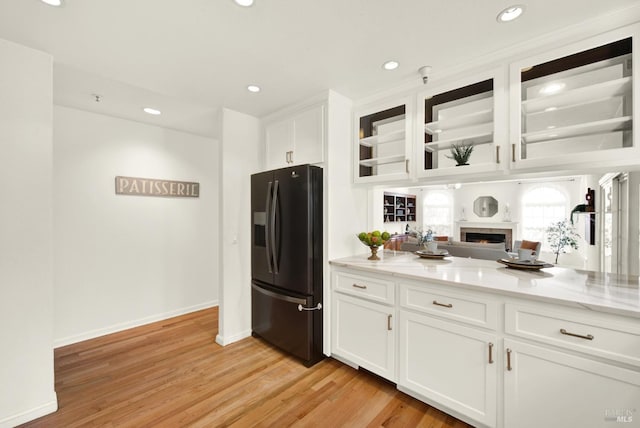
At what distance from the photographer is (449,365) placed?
1.73 meters

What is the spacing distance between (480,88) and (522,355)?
5.85 feet

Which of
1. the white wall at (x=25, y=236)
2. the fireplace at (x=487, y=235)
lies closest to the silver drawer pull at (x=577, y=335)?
the white wall at (x=25, y=236)

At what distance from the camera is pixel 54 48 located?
1847 mm

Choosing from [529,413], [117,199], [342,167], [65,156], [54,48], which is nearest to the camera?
[529,413]

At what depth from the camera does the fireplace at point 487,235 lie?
6629 mm

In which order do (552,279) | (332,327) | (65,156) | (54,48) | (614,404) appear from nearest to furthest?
1. (614,404)
2. (552,279)
3. (54,48)
4. (332,327)
5. (65,156)

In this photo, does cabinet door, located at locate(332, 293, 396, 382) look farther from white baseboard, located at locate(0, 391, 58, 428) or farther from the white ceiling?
white baseboard, located at locate(0, 391, 58, 428)

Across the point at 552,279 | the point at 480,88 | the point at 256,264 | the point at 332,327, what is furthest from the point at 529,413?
the point at 256,264

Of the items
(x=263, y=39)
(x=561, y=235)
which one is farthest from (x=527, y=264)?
(x=561, y=235)

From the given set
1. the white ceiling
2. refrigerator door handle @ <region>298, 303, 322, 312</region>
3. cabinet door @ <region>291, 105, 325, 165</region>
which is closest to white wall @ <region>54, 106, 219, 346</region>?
the white ceiling


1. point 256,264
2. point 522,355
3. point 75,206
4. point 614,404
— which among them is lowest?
point 614,404

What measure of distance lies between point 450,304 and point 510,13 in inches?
68.7

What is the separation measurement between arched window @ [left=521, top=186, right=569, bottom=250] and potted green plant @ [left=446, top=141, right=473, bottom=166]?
5.40m

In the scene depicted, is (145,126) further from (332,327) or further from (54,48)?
(332,327)
